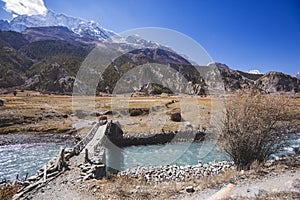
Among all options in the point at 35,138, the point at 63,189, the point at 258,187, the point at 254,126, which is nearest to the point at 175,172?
the point at 254,126

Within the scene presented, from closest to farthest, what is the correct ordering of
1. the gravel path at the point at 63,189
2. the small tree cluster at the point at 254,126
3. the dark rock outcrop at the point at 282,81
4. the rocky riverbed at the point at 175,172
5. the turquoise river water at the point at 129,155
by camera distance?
the gravel path at the point at 63,189, the small tree cluster at the point at 254,126, the rocky riverbed at the point at 175,172, the turquoise river water at the point at 129,155, the dark rock outcrop at the point at 282,81

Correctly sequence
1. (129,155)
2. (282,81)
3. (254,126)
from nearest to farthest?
1. (254,126)
2. (129,155)
3. (282,81)

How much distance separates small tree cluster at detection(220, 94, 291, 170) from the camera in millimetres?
14000

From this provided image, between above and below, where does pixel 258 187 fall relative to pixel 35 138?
above

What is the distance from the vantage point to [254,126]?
555 inches

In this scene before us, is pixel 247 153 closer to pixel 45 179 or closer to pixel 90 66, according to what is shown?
pixel 45 179

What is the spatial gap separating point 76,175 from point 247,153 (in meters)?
10.1

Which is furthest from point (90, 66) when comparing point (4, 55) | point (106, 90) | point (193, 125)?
point (193, 125)

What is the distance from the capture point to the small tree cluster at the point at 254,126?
14.0 m

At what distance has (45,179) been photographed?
1238 centimetres

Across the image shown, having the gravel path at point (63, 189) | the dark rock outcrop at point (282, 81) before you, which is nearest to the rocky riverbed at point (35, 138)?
the gravel path at point (63, 189)

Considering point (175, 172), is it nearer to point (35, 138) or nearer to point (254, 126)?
point (254, 126)

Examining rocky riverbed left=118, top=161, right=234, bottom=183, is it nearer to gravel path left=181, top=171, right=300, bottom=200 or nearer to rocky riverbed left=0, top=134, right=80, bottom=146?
gravel path left=181, top=171, right=300, bottom=200

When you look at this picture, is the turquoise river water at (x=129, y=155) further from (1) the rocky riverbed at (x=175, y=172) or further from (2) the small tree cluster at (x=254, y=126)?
(2) the small tree cluster at (x=254, y=126)
